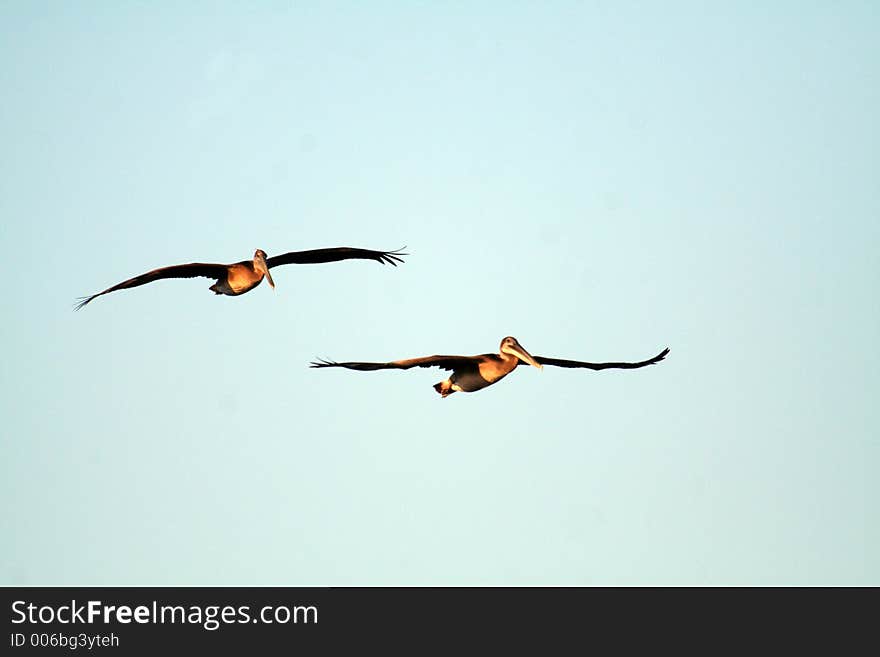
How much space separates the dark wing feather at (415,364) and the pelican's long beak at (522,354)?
924mm

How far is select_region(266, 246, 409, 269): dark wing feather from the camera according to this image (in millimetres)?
44469

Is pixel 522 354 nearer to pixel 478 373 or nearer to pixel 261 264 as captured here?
pixel 478 373

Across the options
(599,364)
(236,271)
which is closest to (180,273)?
(236,271)

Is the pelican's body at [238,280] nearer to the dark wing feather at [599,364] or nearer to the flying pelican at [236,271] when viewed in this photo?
the flying pelican at [236,271]

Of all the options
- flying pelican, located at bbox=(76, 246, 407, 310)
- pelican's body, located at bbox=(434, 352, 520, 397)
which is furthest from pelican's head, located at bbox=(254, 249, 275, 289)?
pelican's body, located at bbox=(434, 352, 520, 397)

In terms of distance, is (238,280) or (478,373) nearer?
(478,373)

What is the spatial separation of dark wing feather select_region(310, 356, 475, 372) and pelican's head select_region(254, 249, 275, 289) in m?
7.62

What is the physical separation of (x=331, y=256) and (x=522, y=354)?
34.4 ft

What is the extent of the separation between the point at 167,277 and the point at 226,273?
60.7 inches

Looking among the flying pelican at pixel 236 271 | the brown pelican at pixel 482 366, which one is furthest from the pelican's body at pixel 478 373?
the flying pelican at pixel 236 271

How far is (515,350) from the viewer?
36.5m
